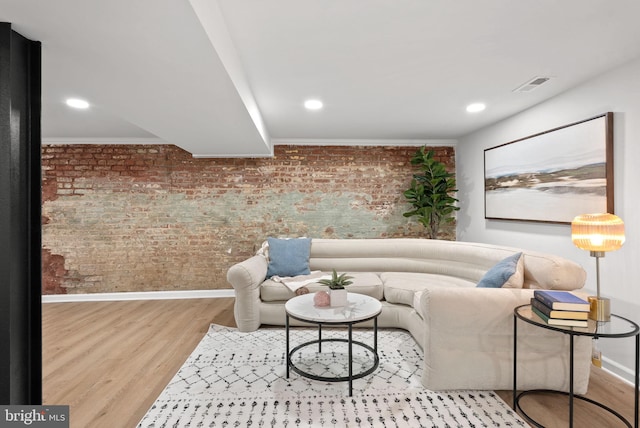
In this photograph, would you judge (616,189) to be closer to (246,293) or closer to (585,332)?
(585,332)

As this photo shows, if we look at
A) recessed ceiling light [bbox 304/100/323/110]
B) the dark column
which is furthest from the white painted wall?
the dark column

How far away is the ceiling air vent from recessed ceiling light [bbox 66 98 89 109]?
12.7 feet

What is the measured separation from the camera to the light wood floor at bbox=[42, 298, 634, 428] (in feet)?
6.50

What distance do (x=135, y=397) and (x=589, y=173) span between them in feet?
12.8

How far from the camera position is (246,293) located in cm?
316

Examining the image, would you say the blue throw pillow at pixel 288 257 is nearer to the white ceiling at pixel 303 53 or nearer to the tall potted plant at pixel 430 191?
the white ceiling at pixel 303 53

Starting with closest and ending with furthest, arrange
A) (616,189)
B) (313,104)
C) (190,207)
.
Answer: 1. (616,189)
2. (313,104)
3. (190,207)

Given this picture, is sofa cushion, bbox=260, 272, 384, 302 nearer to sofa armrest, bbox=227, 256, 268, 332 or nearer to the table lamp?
sofa armrest, bbox=227, 256, 268, 332

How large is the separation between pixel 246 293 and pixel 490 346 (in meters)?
2.17

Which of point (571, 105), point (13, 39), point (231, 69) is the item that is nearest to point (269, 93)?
point (231, 69)

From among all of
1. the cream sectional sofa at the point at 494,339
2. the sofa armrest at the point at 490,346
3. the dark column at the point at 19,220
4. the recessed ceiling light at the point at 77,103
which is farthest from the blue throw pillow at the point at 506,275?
the recessed ceiling light at the point at 77,103

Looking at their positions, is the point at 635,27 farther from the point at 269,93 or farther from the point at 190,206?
the point at 190,206

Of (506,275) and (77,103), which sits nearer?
(506,275)

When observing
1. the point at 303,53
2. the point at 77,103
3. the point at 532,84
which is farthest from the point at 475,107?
the point at 77,103
